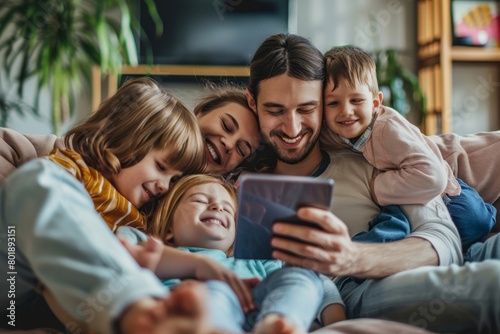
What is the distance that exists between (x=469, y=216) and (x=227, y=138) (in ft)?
2.30

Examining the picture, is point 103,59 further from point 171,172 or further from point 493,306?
point 493,306

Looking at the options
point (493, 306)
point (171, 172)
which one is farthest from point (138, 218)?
point (493, 306)

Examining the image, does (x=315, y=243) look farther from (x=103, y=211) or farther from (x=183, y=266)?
(x=103, y=211)

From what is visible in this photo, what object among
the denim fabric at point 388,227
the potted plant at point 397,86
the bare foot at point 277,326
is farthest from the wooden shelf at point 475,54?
the bare foot at point 277,326

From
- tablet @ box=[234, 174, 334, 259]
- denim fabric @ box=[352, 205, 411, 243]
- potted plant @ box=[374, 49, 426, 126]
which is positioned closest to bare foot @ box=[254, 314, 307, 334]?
tablet @ box=[234, 174, 334, 259]

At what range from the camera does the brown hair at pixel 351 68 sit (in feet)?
5.41

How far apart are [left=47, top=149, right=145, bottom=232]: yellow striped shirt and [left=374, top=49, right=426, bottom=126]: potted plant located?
301 centimetres

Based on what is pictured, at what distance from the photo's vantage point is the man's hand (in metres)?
1.20

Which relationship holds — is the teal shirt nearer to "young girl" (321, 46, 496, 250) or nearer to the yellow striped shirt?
the yellow striped shirt

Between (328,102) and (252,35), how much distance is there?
299cm

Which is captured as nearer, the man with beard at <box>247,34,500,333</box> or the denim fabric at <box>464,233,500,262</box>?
the man with beard at <box>247,34,500,333</box>

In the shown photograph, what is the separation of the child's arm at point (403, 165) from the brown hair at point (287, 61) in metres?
0.25

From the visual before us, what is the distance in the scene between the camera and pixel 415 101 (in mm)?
4406

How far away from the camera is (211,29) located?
4.55m
